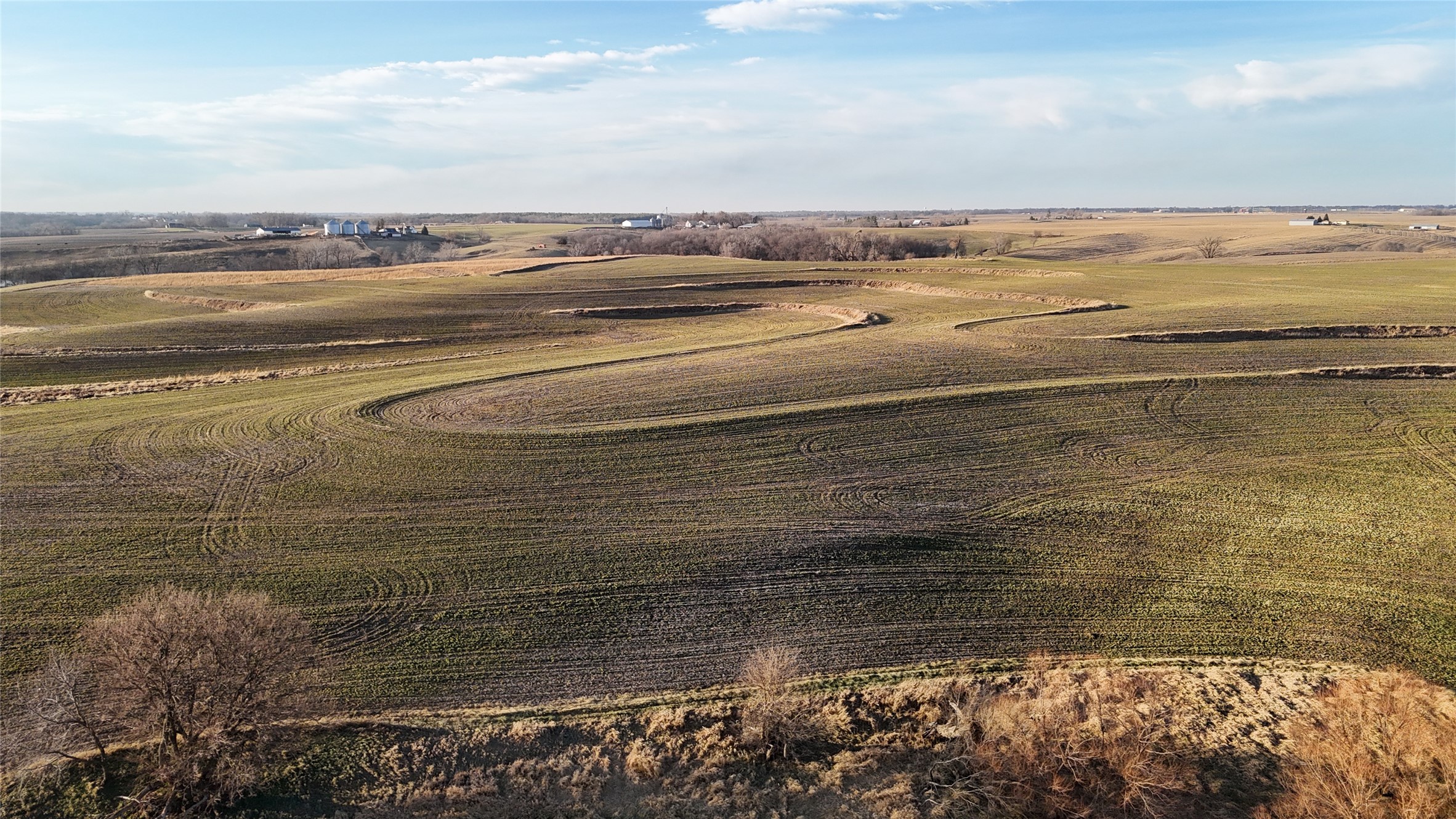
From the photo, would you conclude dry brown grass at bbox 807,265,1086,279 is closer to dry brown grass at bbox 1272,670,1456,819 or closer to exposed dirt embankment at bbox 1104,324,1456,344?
exposed dirt embankment at bbox 1104,324,1456,344

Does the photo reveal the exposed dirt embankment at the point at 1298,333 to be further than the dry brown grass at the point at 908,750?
Yes

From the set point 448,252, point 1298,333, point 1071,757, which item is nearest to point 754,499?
point 1071,757

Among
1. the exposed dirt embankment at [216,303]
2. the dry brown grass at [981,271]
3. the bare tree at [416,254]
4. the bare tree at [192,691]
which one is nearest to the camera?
the bare tree at [192,691]

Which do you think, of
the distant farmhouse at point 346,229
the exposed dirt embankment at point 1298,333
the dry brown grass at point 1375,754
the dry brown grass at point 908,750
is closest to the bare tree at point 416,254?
the distant farmhouse at point 346,229

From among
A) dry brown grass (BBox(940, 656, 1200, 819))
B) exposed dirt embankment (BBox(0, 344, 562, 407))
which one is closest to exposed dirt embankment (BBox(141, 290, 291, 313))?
exposed dirt embankment (BBox(0, 344, 562, 407))

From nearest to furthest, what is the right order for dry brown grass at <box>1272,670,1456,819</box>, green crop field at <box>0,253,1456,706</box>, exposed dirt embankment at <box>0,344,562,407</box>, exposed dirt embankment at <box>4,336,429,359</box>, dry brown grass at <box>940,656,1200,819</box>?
dry brown grass at <box>1272,670,1456,819</box>
dry brown grass at <box>940,656,1200,819</box>
green crop field at <box>0,253,1456,706</box>
exposed dirt embankment at <box>0,344,562,407</box>
exposed dirt embankment at <box>4,336,429,359</box>

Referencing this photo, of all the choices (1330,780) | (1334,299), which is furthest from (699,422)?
(1334,299)

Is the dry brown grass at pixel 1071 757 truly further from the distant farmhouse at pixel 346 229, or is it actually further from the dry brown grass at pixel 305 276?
the distant farmhouse at pixel 346 229
